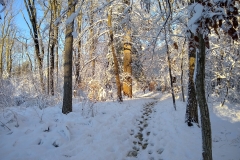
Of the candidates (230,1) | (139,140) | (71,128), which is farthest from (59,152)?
(230,1)

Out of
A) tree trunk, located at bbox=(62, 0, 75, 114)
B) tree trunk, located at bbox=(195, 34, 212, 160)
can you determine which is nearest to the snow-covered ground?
tree trunk, located at bbox=(62, 0, 75, 114)

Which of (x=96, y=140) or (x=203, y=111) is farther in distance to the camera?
(x=96, y=140)

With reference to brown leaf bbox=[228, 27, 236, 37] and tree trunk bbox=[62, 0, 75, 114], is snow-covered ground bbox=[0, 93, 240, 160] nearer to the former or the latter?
tree trunk bbox=[62, 0, 75, 114]

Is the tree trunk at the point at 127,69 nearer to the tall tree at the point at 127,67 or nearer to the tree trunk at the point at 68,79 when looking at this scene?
the tall tree at the point at 127,67

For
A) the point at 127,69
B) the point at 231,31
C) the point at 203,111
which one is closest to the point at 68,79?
the point at 203,111

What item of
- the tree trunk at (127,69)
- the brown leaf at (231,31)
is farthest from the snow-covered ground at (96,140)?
the tree trunk at (127,69)

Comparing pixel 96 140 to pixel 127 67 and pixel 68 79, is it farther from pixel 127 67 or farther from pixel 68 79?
pixel 127 67

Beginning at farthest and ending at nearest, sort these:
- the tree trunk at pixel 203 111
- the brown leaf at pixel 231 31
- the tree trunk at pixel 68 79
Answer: the tree trunk at pixel 68 79
the tree trunk at pixel 203 111
the brown leaf at pixel 231 31

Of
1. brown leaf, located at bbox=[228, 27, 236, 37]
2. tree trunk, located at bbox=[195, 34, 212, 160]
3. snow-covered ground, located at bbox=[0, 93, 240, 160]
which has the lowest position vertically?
snow-covered ground, located at bbox=[0, 93, 240, 160]

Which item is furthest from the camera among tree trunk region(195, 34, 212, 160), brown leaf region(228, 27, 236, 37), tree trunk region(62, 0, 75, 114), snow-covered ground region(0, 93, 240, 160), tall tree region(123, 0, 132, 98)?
tall tree region(123, 0, 132, 98)

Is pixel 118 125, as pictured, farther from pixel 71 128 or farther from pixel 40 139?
pixel 40 139

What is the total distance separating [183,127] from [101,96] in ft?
18.6

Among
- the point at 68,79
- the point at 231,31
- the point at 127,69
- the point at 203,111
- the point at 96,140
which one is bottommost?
the point at 96,140

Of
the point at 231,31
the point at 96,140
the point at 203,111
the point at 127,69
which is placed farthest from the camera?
the point at 127,69
